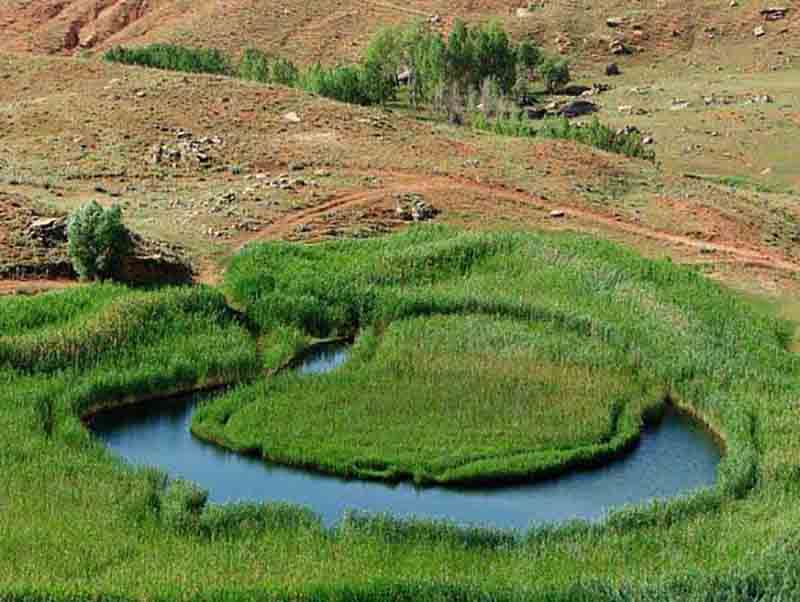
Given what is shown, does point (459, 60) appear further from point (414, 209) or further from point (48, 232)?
point (48, 232)

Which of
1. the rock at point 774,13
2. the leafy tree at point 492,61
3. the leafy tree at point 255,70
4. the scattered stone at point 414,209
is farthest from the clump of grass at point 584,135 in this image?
the rock at point 774,13

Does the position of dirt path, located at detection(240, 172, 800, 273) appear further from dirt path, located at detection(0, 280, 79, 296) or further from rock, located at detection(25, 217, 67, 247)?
dirt path, located at detection(0, 280, 79, 296)

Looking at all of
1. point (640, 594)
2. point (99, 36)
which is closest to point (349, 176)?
point (640, 594)

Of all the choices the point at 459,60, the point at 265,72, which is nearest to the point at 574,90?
the point at 459,60

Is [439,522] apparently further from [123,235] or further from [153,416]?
[123,235]

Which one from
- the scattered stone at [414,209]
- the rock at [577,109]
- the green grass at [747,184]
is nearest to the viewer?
the scattered stone at [414,209]

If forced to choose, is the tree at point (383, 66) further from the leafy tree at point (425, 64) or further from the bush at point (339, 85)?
the bush at point (339, 85)

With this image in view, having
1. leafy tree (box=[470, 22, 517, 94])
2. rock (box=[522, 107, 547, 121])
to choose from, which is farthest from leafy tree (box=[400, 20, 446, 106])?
rock (box=[522, 107, 547, 121])
